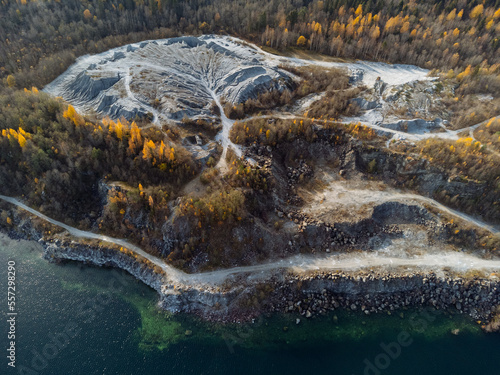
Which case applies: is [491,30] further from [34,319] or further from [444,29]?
[34,319]

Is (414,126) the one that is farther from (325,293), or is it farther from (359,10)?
(359,10)

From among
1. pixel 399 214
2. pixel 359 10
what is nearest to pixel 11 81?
pixel 399 214

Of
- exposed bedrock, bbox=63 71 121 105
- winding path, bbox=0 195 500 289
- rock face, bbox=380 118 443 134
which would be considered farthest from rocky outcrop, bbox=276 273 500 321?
exposed bedrock, bbox=63 71 121 105

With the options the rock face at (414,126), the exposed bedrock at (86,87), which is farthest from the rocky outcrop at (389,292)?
the exposed bedrock at (86,87)

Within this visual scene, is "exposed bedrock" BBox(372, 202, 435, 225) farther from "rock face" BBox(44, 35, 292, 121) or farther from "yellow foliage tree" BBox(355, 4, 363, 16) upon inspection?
"yellow foliage tree" BBox(355, 4, 363, 16)

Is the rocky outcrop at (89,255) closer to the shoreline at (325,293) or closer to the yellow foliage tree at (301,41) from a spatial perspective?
the shoreline at (325,293)

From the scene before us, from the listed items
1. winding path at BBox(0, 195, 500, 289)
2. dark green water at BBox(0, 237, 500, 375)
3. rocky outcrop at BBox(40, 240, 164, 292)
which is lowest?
dark green water at BBox(0, 237, 500, 375)
